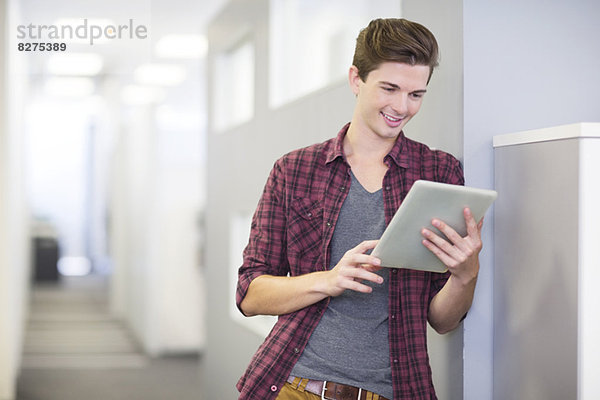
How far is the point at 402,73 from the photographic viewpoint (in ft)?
5.05

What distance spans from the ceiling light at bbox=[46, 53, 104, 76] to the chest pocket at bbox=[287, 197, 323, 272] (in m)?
6.70

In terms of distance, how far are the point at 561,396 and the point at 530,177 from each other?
0.49m

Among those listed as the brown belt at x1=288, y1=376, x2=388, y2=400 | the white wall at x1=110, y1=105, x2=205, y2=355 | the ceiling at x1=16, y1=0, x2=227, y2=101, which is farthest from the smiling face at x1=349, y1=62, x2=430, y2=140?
the white wall at x1=110, y1=105, x2=205, y2=355

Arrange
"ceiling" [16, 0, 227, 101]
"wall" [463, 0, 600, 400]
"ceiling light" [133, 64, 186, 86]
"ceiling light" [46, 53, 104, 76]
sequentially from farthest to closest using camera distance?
1. "ceiling light" [133, 64, 186, 86]
2. "ceiling light" [46, 53, 104, 76]
3. "ceiling" [16, 0, 227, 101]
4. "wall" [463, 0, 600, 400]

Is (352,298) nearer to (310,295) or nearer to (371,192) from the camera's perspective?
(310,295)

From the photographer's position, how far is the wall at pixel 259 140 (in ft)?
6.47

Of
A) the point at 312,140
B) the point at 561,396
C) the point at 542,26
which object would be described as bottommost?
the point at 561,396

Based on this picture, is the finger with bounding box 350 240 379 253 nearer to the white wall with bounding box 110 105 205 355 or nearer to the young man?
the young man

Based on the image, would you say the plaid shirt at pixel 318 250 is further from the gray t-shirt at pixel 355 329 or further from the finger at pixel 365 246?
the finger at pixel 365 246

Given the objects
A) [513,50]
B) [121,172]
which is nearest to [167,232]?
[121,172]

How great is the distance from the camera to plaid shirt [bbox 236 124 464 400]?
5.32 feet

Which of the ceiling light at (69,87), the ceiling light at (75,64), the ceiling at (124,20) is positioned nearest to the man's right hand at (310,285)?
the ceiling at (124,20)

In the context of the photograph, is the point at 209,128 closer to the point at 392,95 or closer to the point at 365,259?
the point at 392,95

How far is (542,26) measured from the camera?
1.98 metres
